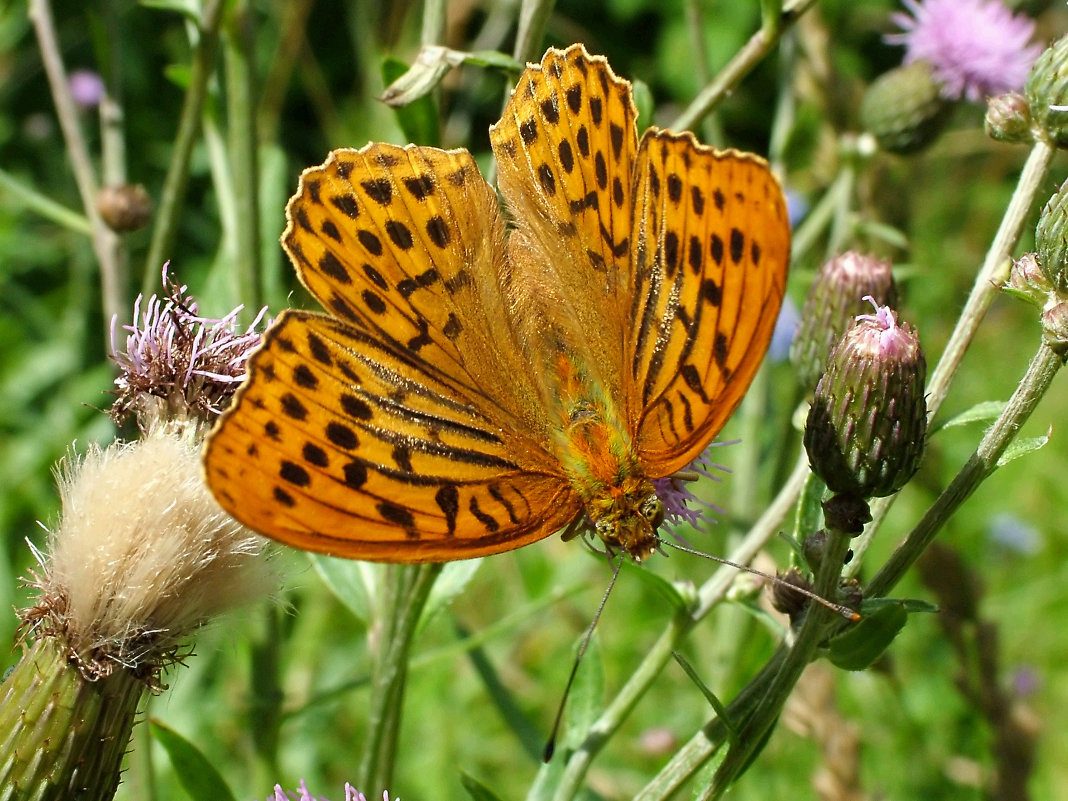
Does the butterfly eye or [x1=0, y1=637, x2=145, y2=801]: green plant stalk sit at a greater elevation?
[x1=0, y1=637, x2=145, y2=801]: green plant stalk

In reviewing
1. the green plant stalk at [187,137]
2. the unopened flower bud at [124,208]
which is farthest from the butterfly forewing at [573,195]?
the unopened flower bud at [124,208]

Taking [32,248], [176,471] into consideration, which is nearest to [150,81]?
[32,248]

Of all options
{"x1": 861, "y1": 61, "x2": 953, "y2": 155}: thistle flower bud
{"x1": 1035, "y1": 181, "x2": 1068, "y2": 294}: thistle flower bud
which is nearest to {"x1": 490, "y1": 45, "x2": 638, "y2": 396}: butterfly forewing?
{"x1": 1035, "y1": 181, "x2": 1068, "y2": 294}: thistle flower bud

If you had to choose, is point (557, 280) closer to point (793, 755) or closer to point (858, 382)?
point (858, 382)

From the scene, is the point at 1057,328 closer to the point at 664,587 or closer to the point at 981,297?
the point at 981,297

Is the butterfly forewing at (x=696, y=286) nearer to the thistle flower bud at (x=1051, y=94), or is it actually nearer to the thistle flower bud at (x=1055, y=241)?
the thistle flower bud at (x=1055, y=241)

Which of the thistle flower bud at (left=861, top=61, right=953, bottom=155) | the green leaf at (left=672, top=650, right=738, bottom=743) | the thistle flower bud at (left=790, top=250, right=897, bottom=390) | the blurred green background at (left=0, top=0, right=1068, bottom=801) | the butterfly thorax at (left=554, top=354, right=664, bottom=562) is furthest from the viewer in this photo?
the thistle flower bud at (left=861, top=61, right=953, bottom=155)

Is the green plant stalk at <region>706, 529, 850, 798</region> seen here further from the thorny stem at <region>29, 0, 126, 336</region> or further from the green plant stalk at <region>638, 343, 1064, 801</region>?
the thorny stem at <region>29, 0, 126, 336</region>
